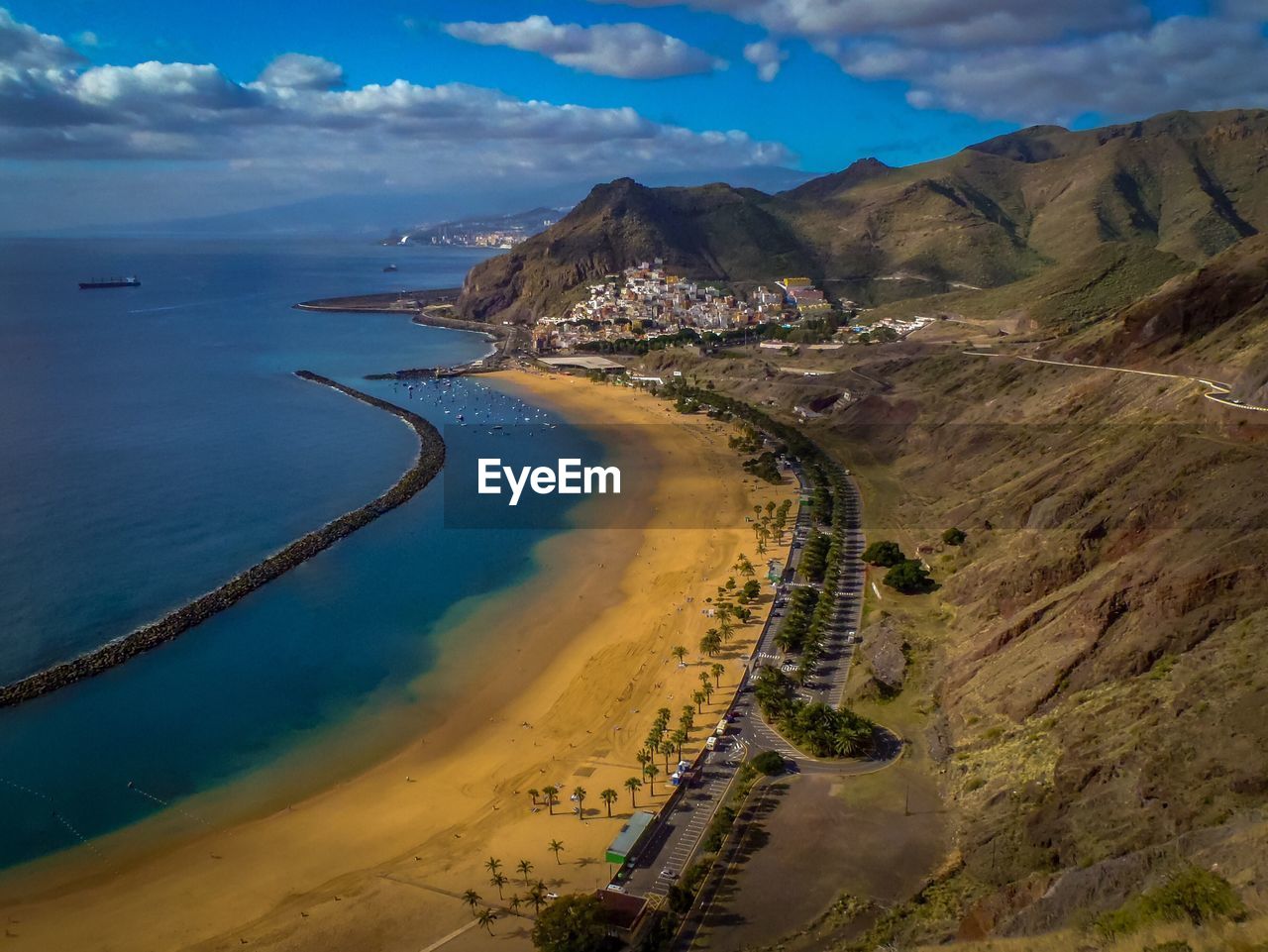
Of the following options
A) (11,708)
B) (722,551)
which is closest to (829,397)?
(722,551)

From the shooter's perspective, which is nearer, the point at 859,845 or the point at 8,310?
the point at 859,845

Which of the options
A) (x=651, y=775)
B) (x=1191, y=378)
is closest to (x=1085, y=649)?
(x=651, y=775)

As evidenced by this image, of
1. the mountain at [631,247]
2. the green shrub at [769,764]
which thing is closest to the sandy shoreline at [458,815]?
the green shrub at [769,764]

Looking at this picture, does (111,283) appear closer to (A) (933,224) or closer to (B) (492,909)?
(A) (933,224)

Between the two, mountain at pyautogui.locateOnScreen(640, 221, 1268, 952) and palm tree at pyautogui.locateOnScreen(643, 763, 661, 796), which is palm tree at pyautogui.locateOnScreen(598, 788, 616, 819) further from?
mountain at pyautogui.locateOnScreen(640, 221, 1268, 952)

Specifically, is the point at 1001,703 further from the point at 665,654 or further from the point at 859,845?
the point at 665,654

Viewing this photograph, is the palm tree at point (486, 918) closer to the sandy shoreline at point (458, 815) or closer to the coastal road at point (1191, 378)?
the sandy shoreline at point (458, 815)

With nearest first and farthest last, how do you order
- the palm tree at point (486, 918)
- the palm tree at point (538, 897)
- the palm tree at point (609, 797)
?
the palm tree at point (486, 918), the palm tree at point (538, 897), the palm tree at point (609, 797)
